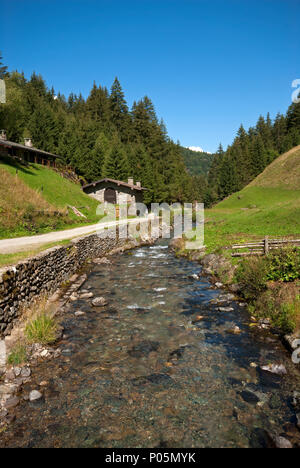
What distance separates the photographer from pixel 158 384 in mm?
6758

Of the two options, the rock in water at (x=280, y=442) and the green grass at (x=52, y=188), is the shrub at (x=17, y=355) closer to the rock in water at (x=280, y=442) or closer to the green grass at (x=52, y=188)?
the rock in water at (x=280, y=442)

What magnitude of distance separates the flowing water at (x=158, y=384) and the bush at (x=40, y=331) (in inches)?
20.0

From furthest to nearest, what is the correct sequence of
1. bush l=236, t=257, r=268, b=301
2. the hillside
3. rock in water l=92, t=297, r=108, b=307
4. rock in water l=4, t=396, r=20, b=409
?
the hillside < rock in water l=92, t=297, r=108, b=307 < bush l=236, t=257, r=268, b=301 < rock in water l=4, t=396, r=20, b=409

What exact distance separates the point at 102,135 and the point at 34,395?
72.3 metres

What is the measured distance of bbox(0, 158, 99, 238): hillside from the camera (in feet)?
66.7

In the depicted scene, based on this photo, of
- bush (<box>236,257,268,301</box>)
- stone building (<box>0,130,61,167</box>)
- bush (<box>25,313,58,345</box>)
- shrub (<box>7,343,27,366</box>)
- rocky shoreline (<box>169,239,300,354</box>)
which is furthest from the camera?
stone building (<box>0,130,61,167</box>)

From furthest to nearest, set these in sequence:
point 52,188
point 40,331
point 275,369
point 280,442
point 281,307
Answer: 1. point 52,188
2. point 281,307
3. point 40,331
4. point 275,369
5. point 280,442

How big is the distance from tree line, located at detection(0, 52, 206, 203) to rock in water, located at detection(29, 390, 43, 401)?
4590 cm

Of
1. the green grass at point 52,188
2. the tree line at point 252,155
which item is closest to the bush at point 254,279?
the green grass at point 52,188

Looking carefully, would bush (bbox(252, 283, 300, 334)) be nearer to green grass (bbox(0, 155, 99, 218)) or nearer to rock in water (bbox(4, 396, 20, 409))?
rock in water (bbox(4, 396, 20, 409))

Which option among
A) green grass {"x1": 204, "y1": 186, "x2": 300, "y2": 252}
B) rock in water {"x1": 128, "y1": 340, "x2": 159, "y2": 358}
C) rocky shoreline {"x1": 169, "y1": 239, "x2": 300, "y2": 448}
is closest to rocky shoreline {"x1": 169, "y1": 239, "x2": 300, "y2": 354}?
rocky shoreline {"x1": 169, "y1": 239, "x2": 300, "y2": 448}

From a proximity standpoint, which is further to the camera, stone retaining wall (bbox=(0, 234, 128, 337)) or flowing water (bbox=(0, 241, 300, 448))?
stone retaining wall (bbox=(0, 234, 128, 337))

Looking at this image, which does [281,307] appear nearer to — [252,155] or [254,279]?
[254,279]

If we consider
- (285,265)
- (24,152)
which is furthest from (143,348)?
(24,152)
